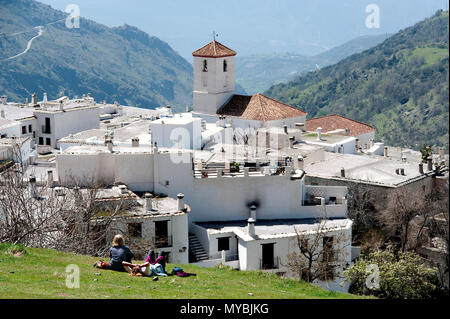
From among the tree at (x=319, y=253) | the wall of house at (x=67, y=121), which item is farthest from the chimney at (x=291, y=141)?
the wall of house at (x=67, y=121)

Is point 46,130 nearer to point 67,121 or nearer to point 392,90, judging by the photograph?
point 67,121

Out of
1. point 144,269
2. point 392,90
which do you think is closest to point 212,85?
point 144,269

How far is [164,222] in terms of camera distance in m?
28.9

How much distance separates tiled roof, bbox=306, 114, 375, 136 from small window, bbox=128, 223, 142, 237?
3270 cm

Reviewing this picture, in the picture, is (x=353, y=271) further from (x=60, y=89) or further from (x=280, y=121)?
(x=60, y=89)

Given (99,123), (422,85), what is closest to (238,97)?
(99,123)

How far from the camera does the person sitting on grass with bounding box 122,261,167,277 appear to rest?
686 inches

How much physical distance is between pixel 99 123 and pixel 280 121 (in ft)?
50.8

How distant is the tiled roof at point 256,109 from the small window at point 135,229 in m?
24.9

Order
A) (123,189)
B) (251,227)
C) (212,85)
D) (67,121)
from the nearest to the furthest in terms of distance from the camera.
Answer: (251,227) < (123,189) < (212,85) < (67,121)

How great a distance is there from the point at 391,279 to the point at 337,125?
34.5m

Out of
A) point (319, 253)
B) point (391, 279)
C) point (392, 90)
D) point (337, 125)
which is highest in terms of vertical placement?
point (392, 90)

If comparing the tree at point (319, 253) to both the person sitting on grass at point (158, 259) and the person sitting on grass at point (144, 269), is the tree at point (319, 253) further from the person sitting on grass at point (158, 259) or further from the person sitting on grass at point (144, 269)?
the person sitting on grass at point (144, 269)

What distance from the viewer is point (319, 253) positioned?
27.9 meters
